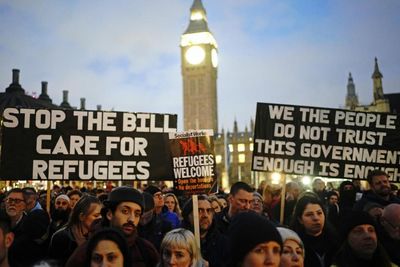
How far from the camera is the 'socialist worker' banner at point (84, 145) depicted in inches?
238

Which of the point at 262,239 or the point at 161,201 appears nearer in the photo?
the point at 262,239

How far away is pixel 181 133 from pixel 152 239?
59.7 inches

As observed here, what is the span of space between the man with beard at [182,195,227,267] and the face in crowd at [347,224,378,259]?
1.31m

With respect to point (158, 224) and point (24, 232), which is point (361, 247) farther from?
point (24, 232)

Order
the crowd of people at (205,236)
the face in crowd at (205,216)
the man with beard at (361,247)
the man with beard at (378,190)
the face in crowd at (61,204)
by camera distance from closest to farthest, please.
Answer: the crowd of people at (205,236) → the man with beard at (361,247) → the face in crowd at (205,216) → the man with beard at (378,190) → the face in crowd at (61,204)

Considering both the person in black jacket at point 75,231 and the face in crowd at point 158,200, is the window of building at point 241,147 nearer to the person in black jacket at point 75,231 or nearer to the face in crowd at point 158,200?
the face in crowd at point 158,200

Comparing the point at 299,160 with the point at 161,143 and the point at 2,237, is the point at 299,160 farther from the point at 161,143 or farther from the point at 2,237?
the point at 2,237

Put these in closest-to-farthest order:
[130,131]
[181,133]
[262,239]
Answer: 1. [262,239]
2. [181,133]
3. [130,131]

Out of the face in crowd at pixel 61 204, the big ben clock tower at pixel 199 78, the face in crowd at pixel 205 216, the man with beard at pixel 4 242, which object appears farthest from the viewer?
the big ben clock tower at pixel 199 78

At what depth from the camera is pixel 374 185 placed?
5957 mm

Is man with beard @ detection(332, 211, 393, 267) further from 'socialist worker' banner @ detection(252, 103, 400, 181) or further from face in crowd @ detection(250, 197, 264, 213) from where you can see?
'socialist worker' banner @ detection(252, 103, 400, 181)

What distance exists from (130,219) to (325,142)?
4661mm

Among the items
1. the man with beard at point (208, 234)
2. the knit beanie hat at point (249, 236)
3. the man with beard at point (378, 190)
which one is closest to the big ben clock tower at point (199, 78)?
the man with beard at point (378, 190)

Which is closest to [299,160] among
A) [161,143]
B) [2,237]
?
[161,143]
